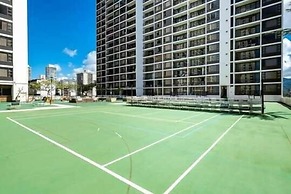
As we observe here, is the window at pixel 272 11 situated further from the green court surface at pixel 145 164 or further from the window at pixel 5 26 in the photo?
the window at pixel 5 26

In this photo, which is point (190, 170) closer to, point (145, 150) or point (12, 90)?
point (145, 150)

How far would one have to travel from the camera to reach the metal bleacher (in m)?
16.2

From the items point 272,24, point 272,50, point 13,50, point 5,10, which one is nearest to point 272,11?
point 272,24

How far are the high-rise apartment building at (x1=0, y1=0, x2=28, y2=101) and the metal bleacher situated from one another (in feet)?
81.4

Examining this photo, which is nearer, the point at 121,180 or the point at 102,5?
the point at 121,180

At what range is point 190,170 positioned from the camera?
4.68m

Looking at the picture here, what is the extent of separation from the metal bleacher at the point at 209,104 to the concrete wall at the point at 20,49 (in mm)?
24599

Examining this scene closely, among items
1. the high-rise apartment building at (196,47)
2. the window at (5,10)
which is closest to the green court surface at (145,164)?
the high-rise apartment building at (196,47)

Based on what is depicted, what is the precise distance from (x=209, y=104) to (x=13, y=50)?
123ft

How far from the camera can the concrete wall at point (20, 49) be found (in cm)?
3681

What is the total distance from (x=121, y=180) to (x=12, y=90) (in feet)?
136

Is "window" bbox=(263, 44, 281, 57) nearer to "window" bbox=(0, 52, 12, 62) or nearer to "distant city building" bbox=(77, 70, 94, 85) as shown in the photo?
"window" bbox=(0, 52, 12, 62)

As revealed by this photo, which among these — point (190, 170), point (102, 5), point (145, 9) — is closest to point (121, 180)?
point (190, 170)

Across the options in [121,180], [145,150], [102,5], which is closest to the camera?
[121,180]
